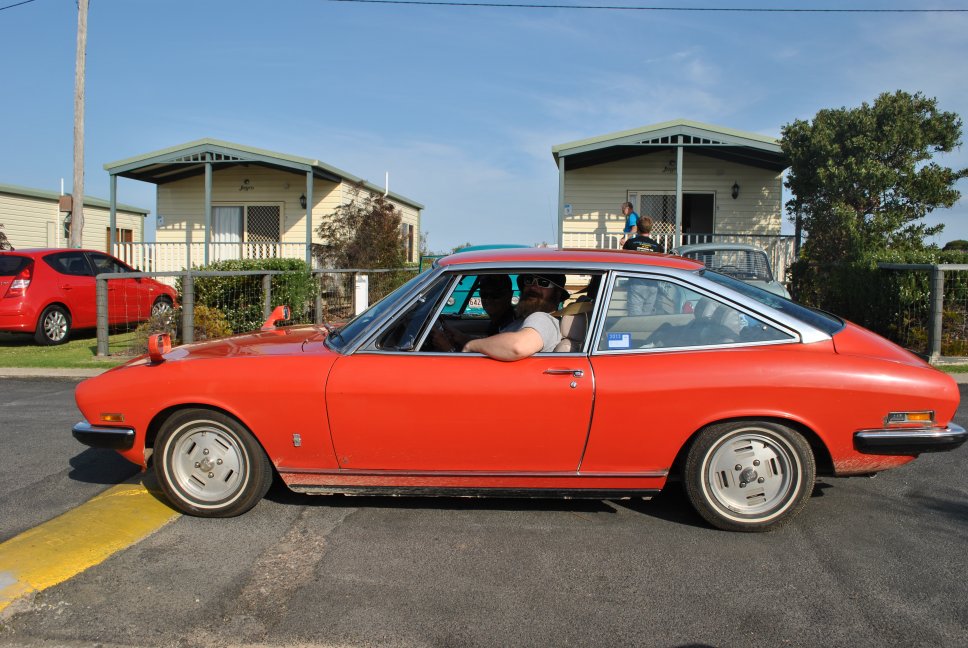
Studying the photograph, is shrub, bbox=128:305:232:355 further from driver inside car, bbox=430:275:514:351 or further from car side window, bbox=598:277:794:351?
car side window, bbox=598:277:794:351

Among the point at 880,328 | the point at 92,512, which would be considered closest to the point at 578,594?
the point at 92,512

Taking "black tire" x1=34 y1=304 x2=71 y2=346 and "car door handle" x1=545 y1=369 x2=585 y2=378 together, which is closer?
"car door handle" x1=545 y1=369 x2=585 y2=378

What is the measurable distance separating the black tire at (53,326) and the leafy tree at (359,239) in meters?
7.71

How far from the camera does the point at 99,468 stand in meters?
5.22

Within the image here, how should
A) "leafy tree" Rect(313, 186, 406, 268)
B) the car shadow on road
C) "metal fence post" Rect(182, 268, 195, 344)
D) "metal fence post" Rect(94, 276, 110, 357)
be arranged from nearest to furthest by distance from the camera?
the car shadow on road
"metal fence post" Rect(182, 268, 195, 344)
"metal fence post" Rect(94, 276, 110, 357)
"leafy tree" Rect(313, 186, 406, 268)

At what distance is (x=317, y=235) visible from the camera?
779 inches

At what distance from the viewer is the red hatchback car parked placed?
11.2 metres

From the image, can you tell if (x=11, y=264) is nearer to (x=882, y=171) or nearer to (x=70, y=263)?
(x=70, y=263)

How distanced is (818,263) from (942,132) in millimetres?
3174

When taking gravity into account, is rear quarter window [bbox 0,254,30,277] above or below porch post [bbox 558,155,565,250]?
below

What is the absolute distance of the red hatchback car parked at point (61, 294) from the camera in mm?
11211

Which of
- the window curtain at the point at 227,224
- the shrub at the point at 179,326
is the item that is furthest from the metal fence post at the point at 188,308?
the window curtain at the point at 227,224

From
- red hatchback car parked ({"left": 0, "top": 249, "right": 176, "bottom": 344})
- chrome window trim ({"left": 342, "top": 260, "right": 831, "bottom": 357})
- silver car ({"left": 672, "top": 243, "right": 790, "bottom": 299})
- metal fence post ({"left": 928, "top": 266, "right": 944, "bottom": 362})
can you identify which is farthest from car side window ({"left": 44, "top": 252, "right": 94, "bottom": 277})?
metal fence post ({"left": 928, "top": 266, "right": 944, "bottom": 362})

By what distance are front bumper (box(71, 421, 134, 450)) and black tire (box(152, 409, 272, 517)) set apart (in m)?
0.16
